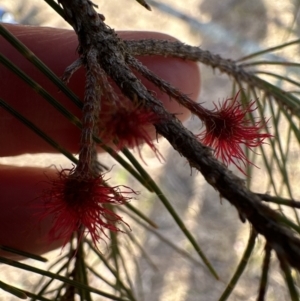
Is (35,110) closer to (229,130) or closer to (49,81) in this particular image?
(49,81)

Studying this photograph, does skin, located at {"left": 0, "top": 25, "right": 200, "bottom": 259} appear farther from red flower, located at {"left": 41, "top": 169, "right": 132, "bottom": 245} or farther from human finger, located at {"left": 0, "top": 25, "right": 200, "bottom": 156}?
red flower, located at {"left": 41, "top": 169, "right": 132, "bottom": 245}

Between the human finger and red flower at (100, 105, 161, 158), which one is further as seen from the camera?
the human finger

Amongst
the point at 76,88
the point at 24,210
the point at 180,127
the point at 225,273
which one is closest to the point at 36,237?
the point at 24,210

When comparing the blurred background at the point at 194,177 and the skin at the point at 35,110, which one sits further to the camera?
the blurred background at the point at 194,177

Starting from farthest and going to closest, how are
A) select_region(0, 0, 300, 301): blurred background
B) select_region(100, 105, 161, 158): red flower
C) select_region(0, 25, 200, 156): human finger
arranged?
1. select_region(0, 0, 300, 301): blurred background
2. select_region(0, 25, 200, 156): human finger
3. select_region(100, 105, 161, 158): red flower

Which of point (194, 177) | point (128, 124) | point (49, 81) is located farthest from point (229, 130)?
point (194, 177)

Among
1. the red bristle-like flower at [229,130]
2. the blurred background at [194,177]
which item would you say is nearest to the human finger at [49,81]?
the red bristle-like flower at [229,130]

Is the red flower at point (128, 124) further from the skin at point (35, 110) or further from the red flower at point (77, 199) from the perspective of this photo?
the skin at point (35, 110)

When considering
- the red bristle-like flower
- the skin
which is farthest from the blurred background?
the red bristle-like flower
